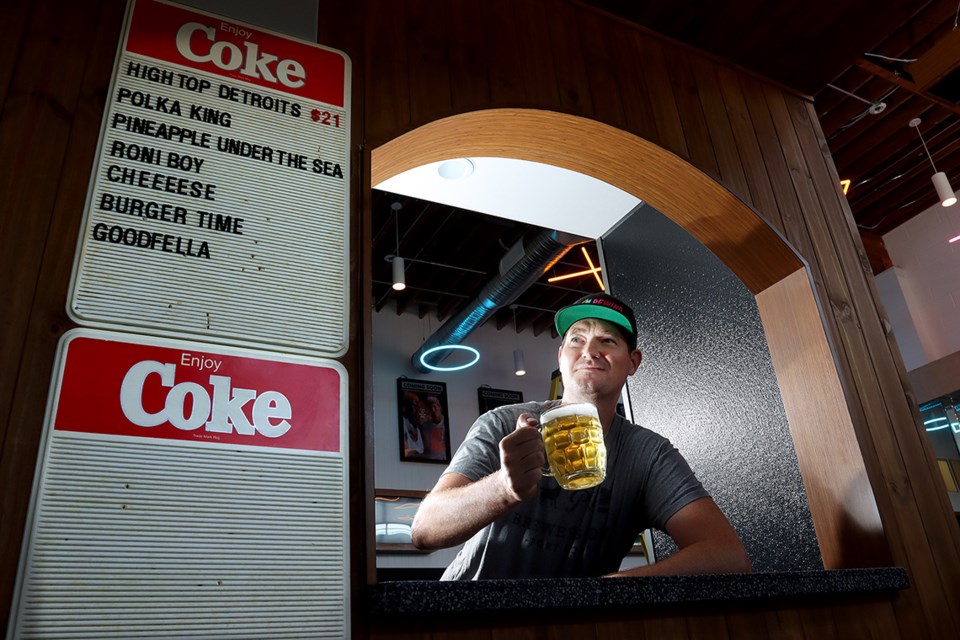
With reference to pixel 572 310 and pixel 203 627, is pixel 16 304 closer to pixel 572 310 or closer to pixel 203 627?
pixel 203 627

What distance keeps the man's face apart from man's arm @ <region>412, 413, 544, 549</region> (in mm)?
582

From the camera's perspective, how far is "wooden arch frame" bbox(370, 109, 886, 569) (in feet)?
6.70

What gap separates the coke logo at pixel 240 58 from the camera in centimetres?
162

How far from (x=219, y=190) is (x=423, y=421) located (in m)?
7.77

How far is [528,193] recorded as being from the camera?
3.07 meters

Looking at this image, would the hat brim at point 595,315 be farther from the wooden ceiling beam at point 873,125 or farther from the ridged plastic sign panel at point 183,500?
the wooden ceiling beam at point 873,125

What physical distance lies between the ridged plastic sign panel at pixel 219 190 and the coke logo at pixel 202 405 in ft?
0.29

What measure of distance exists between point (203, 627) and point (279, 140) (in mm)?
994

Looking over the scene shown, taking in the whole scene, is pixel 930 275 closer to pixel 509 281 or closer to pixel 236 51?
pixel 509 281

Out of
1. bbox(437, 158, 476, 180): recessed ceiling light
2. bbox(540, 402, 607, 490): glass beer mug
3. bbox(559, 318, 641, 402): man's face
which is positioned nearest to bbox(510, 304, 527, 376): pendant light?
bbox(437, 158, 476, 180): recessed ceiling light

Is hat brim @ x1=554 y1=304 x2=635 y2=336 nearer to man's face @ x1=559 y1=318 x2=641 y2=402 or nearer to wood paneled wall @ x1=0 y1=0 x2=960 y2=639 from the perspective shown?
man's face @ x1=559 y1=318 x2=641 y2=402

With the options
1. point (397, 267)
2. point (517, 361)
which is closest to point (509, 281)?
point (397, 267)

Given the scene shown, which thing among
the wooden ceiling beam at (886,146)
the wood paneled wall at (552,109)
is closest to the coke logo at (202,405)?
the wood paneled wall at (552,109)

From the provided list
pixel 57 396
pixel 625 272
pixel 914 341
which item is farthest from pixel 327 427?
pixel 914 341
